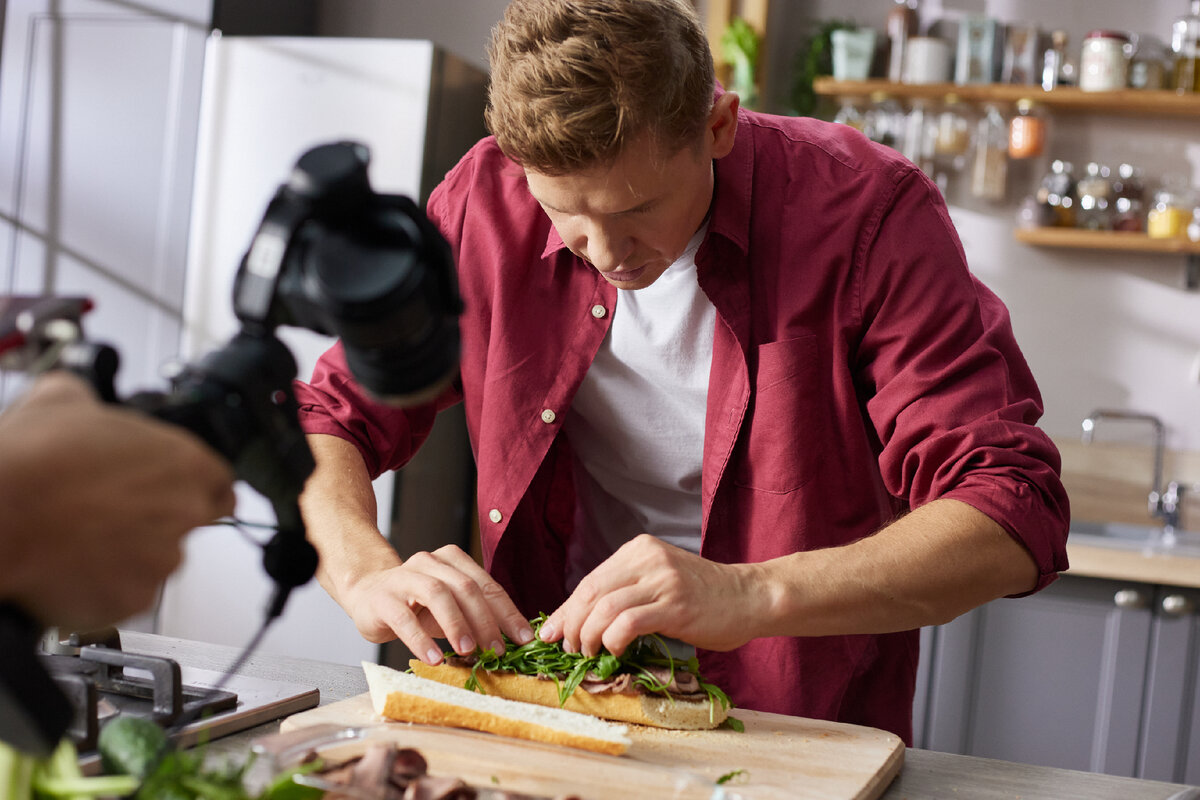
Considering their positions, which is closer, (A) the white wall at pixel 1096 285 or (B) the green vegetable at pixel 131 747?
(B) the green vegetable at pixel 131 747

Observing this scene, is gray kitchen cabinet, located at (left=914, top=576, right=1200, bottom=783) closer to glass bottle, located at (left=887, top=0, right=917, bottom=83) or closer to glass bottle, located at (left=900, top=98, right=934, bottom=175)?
glass bottle, located at (left=900, top=98, right=934, bottom=175)

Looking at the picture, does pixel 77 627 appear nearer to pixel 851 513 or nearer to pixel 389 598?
pixel 389 598

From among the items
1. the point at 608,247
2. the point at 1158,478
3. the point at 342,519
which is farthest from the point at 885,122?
the point at 342,519

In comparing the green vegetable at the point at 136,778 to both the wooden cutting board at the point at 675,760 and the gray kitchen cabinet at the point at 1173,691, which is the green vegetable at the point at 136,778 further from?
the gray kitchen cabinet at the point at 1173,691

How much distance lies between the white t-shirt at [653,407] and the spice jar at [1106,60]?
2.33 meters

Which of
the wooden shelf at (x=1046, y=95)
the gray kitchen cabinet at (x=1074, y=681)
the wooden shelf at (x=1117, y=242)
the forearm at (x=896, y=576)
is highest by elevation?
the wooden shelf at (x=1046, y=95)

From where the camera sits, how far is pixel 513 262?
172cm

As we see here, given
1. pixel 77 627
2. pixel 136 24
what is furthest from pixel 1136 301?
pixel 77 627

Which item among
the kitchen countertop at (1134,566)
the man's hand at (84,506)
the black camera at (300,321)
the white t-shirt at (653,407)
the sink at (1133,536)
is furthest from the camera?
the sink at (1133,536)

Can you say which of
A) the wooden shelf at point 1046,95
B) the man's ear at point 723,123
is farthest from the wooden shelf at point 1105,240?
the man's ear at point 723,123

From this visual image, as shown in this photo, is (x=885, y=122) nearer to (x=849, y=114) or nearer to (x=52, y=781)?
(x=849, y=114)

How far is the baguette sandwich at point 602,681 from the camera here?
1.34 metres

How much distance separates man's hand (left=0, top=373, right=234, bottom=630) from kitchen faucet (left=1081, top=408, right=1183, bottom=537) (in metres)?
3.52

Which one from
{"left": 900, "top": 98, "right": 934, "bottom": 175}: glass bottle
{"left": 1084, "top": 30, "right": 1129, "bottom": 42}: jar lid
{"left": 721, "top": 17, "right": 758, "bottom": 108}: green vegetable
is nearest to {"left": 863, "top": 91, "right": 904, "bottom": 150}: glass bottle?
{"left": 900, "top": 98, "right": 934, "bottom": 175}: glass bottle
